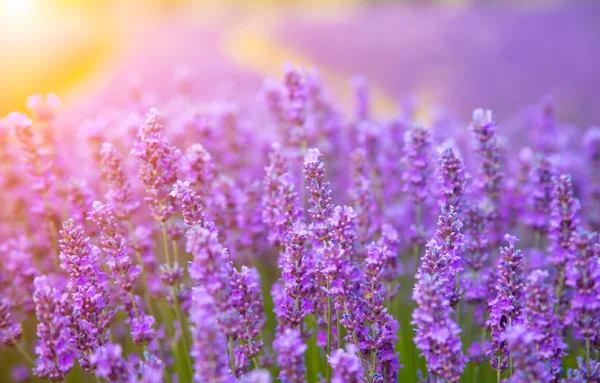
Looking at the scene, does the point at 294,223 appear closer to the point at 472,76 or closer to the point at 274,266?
the point at 274,266

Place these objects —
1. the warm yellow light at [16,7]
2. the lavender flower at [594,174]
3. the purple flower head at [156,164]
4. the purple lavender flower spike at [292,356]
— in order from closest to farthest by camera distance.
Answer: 1. the purple lavender flower spike at [292,356]
2. the purple flower head at [156,164]
3. the lavender flower at [594,174]
4. the warm yellow light at [16,7]

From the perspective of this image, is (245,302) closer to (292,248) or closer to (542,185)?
(292,248)

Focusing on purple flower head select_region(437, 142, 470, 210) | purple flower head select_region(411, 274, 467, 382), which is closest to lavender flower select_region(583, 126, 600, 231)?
purple flower head select_region(437, 142, 470, 210)

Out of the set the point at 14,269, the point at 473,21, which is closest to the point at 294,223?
the point at 14,269

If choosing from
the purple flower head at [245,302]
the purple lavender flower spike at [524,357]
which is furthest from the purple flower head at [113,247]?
the purple lavender flower spike at [524,357]

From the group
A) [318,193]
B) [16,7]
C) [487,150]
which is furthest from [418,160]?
[16,7]

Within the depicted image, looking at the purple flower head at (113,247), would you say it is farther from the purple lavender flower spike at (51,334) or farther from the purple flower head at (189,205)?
the purple flower head at (189,205)

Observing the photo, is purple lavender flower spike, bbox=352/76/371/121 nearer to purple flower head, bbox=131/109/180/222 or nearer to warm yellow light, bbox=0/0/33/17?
purple flower head, bbox=131/109/180/222
